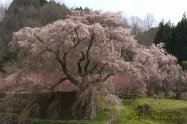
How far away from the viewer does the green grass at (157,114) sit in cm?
1850

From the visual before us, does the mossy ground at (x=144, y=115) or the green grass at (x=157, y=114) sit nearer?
the mossy ground at (x=144, y=115)

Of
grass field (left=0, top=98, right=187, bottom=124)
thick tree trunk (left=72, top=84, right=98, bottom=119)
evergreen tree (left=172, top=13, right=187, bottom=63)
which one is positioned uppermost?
evergreen tree (left=172, top=13, right=187, bottom=63)

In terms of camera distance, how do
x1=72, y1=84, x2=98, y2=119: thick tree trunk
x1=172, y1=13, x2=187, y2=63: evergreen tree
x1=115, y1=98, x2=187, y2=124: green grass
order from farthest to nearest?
x1=172, y1=13, x2=187, y2=63: evergreen tree
x1=115, y1=98, x2=187, y2=124: green grass
x1=72, y1=84, x2=98, y2=119: thick tree trunk

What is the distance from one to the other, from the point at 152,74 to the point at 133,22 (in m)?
60.2

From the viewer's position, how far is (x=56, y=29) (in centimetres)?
1850

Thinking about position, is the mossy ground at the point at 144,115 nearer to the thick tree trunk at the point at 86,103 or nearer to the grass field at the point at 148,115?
the grass field at the point at 148,115

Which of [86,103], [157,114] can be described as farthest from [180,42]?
[86,103]

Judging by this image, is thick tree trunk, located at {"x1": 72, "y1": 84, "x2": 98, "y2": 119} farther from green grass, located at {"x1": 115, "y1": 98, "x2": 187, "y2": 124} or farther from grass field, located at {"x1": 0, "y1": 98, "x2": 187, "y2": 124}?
green grass, located at {"x1": 115, "y1": 98, "x2": 187, "y2": 124}

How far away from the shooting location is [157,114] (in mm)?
19422

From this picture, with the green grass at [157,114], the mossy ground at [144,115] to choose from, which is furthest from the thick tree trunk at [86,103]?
the green grass at [157,114]


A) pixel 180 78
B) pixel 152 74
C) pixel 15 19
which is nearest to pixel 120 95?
pixel 152 74

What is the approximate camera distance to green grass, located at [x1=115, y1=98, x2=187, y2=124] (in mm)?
18500

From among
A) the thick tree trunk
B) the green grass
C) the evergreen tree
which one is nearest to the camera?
the thick tree trunk

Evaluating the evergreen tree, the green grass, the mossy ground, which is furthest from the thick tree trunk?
the evergreen tree
